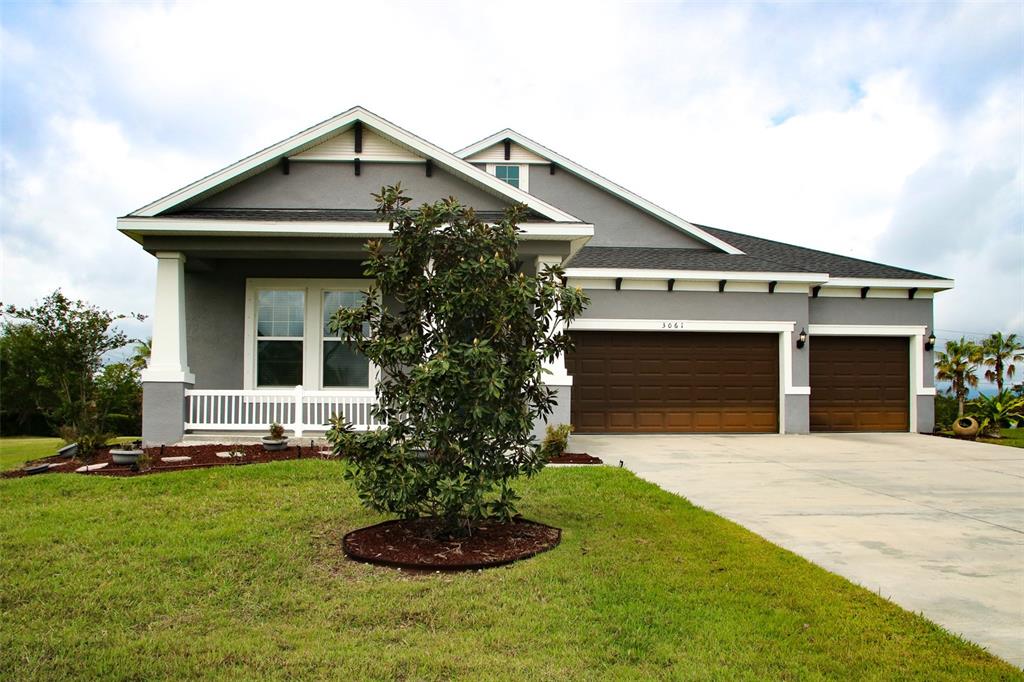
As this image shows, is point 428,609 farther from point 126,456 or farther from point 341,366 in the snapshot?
point 341,366

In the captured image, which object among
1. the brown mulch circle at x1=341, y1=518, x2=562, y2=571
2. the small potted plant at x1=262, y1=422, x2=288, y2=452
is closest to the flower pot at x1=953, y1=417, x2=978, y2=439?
the brown mulch circle at x1=341, y1=518, x2=562, y2=571

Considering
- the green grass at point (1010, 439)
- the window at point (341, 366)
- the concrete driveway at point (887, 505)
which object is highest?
the window at point (341, 366)

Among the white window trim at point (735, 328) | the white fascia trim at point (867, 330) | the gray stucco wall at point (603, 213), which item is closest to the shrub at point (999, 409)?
the white fascia trim at point (867, 330)

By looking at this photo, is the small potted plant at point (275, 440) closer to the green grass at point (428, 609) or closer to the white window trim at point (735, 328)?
the green grass at point (428, 609)

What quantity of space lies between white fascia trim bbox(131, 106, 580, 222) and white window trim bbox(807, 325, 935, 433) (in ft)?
27.0

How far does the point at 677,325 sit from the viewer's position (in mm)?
15609

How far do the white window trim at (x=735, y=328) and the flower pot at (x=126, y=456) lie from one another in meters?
8.69

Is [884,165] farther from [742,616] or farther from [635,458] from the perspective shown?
[742,616]

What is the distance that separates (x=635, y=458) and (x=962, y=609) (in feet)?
23.2

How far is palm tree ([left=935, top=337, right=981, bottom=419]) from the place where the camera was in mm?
18078

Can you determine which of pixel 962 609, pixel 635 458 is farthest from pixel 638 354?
pixel 962 609

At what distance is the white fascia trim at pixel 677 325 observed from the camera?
50.5 ft

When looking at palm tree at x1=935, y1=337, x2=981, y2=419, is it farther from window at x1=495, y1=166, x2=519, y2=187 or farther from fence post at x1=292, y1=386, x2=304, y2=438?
fence post at x1=292, y1=386, x2=304, y2=438

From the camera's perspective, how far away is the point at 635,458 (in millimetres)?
11711
